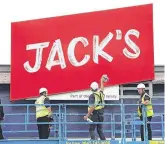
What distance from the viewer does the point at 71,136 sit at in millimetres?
14156

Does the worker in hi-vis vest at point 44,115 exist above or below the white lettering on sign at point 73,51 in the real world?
below

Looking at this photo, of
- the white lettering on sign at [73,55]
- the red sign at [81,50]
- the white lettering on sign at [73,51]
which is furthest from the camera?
the white lettering on sign at [73,55]

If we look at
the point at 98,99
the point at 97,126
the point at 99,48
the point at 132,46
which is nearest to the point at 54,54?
the point at 99,48

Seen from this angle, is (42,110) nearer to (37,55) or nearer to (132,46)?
(37,55)

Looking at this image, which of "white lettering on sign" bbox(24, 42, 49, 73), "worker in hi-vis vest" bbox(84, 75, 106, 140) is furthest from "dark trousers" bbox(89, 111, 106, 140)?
"white lettering on sign" bbox(24, 42, 49, 73)

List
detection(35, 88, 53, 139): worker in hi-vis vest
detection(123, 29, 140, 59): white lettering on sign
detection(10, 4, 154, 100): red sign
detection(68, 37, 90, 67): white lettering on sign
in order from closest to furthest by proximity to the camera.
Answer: detection(35, 88, 53, 139): worker in hi-vis vest < detection(10, 4, 154, 100): red sign < detection(68, 37, 90, 67): white lettering on sign < detection(123, 29, 140, 59): white lettering on sign

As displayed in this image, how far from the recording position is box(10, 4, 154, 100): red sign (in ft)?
45.2

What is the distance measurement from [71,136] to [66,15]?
350 centimetres

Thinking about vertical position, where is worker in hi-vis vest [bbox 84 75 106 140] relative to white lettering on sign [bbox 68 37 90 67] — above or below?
below

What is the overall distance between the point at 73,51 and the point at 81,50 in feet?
0.77

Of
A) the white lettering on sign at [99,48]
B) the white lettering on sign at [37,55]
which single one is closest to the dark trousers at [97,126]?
the white lettering on sign at [99,48]

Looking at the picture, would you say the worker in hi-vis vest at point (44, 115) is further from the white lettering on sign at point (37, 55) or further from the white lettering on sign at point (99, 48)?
the white lettering on sign at point (99, 48)

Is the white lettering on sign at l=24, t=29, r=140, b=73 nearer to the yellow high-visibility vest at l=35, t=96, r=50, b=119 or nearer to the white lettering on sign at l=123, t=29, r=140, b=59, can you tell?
the white lettering on sign at l=123, t=29, r=140, b=59

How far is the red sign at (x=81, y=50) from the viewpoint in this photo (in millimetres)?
13781
